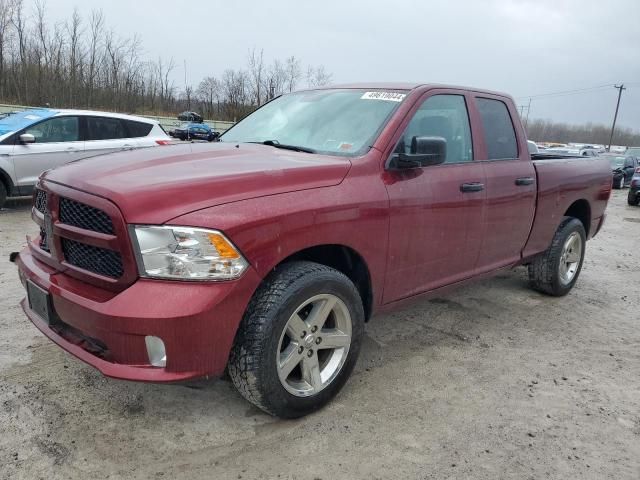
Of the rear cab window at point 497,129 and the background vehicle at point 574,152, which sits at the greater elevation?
the rear cab window at point 497,129

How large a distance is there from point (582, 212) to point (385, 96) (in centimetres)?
317

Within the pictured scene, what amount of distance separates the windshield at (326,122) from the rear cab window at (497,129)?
1006mm

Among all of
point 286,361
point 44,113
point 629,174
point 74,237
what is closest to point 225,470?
point 286,361

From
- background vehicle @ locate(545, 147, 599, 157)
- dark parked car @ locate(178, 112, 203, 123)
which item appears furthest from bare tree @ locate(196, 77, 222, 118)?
background vehicle @ locate(545, 147, 599, 157)

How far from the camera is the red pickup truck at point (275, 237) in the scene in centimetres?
225

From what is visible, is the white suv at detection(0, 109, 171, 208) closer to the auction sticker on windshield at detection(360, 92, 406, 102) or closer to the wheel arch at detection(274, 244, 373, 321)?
the auction sticker on windshield at detection(360, 92, 406, 102)

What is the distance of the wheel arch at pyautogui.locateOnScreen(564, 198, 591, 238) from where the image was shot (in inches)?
210

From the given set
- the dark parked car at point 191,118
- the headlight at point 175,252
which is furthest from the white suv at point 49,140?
the dark parked car at point 191,118

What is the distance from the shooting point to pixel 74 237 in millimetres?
2459

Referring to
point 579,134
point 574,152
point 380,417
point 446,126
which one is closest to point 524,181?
point 446,126

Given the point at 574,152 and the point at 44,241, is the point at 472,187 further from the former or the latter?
the point at 574,152

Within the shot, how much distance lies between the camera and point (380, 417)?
289cm

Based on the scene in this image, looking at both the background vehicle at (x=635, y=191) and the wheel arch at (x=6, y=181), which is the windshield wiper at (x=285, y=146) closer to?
the wheel arch at (x=6, y=181)

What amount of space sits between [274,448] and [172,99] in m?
54.4
